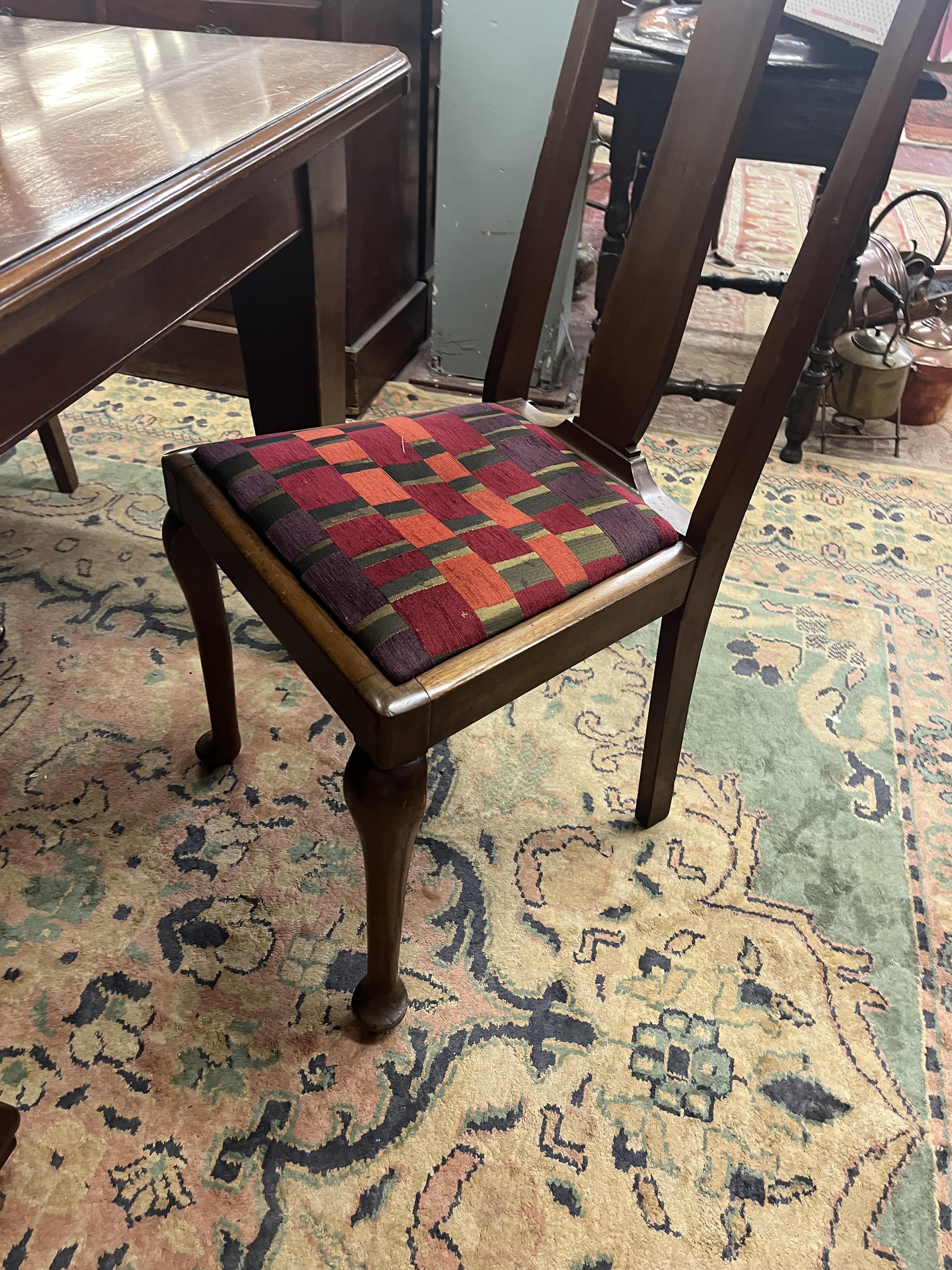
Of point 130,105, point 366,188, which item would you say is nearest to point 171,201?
point 130,105

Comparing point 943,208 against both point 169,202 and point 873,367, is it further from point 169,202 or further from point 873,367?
point 169,202

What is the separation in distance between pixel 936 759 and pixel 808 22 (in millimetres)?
1428

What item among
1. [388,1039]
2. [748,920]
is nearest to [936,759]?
[748,920]

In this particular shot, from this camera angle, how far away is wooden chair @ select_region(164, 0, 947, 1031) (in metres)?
0.77

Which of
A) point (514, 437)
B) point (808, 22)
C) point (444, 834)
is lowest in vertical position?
point (444, 834)

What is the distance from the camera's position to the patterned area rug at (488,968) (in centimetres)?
87

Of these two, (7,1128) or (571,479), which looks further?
(571,479)

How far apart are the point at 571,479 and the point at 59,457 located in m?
1.25

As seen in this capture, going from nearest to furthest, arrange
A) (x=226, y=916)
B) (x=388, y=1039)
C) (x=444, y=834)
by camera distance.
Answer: (x=388, y=1039), (x=226, y=916), (x=444, y=834)

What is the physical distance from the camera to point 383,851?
82 cm

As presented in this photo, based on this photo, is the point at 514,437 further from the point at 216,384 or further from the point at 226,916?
the point at 216,384

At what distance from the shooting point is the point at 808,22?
5.45 ft

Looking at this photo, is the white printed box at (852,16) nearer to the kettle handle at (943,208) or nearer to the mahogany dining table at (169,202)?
the kettle handle at (943,208)

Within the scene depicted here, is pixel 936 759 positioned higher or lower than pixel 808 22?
lower
